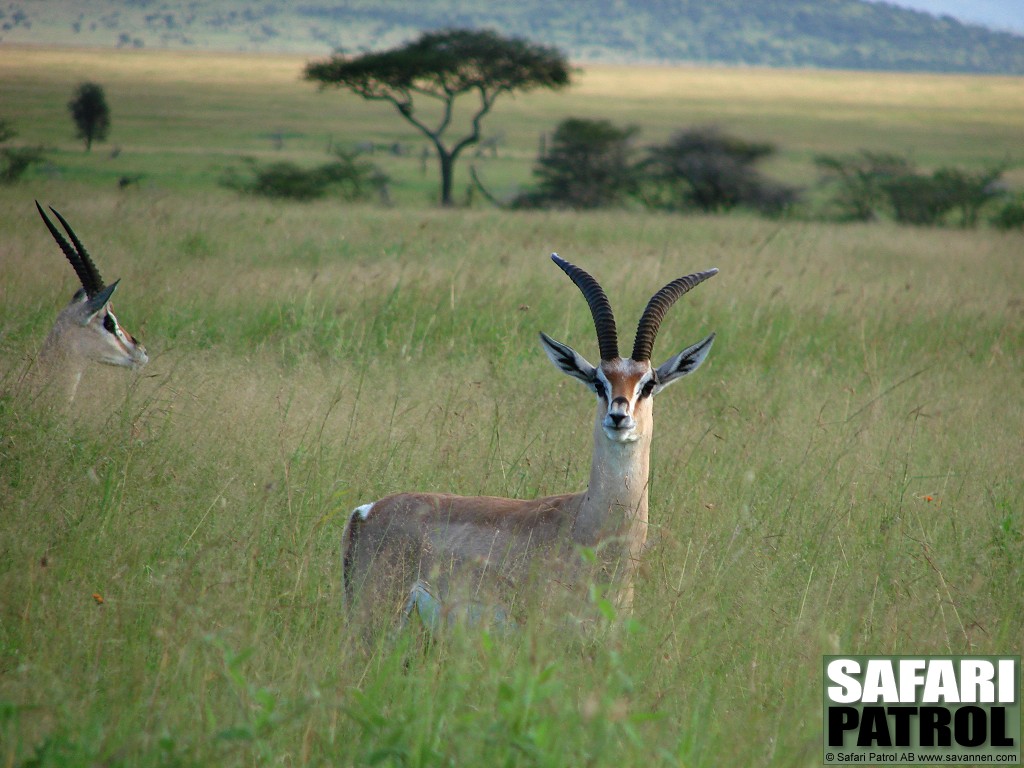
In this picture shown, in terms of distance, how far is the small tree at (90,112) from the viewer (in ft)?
120

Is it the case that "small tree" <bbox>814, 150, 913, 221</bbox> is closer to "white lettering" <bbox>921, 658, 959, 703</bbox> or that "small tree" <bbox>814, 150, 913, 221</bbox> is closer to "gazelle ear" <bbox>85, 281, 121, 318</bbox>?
"gazelle ear" <bbox>85, 281, 121, 318</bbox>

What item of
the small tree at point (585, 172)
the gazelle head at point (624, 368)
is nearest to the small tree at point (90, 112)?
the small tree at point (585, 172)

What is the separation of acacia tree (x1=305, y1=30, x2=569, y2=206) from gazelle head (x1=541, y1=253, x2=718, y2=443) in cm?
2359

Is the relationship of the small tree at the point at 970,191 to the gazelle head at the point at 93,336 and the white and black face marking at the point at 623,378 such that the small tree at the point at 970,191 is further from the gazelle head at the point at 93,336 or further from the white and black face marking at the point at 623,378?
the white and black face marking at the point at 623,378

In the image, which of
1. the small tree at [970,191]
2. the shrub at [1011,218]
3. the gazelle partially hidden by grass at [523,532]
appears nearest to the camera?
the gazelle partially hidden by grass at [523,532]

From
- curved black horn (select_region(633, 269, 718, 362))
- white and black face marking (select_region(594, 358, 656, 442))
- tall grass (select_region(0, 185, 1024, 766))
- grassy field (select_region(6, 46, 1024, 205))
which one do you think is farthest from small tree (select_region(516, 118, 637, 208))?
white and black face marking (select_region(594, 358, 656, 442))

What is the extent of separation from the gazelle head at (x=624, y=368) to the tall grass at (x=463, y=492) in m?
0.58

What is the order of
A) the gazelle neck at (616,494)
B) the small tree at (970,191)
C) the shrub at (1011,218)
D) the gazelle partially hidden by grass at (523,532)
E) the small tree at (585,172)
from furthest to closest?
the small tree at (585,172)
the small tree at (970,191)
the shrub at (1011,218)
the gazelle neck at (616,494)
the gazelle partially hidden by grass at (523,532)

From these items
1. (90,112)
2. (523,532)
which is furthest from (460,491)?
(90,112)

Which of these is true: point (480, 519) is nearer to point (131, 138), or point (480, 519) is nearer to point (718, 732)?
point (718, 732)

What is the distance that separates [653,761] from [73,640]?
1.92m

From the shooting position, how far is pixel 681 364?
4414mm

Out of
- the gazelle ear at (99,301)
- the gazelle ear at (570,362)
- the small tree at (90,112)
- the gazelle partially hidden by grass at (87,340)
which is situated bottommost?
the gazelle partially hidden by grass at (87,340)

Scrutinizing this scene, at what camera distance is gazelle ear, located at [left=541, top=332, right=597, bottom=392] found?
169 inches
